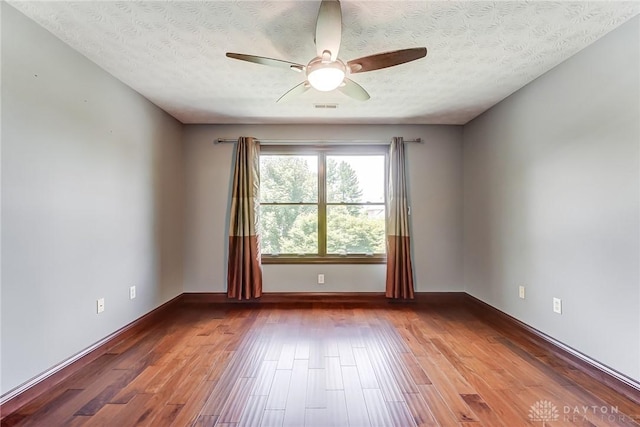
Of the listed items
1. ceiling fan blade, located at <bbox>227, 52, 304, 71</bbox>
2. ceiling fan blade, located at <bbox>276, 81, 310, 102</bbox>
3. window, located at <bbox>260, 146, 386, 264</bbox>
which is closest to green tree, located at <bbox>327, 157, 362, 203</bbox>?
window, located at <bbox>260, 146, 386, 264</bbox>

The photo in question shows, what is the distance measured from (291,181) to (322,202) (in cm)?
52

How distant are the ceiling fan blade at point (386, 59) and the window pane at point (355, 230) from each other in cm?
223

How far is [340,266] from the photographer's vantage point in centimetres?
383

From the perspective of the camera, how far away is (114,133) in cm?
257

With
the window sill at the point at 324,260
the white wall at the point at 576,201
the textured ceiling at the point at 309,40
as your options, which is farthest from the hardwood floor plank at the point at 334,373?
the textured ceiling at the point at 309,40

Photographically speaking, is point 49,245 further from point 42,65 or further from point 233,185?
point 233,185

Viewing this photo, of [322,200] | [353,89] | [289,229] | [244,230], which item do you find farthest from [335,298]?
[353,89]

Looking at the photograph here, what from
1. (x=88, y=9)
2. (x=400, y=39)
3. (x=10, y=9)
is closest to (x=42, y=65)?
(x=10, y=9)

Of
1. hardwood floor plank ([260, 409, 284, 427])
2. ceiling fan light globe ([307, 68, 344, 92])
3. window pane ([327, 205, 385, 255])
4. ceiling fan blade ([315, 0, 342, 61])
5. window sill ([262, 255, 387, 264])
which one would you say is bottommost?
hardwood floor plank ([260, 409, 284, 427])

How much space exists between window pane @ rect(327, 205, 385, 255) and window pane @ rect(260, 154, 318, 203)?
1.25 feet

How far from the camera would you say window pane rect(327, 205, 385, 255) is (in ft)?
12.7

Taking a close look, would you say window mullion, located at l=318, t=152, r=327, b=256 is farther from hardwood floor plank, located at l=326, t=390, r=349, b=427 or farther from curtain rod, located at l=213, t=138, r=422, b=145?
hardwood floor plank, located at l=326, t=390, r=349, b=427

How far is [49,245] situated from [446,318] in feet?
12.1

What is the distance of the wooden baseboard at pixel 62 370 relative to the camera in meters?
1.67
